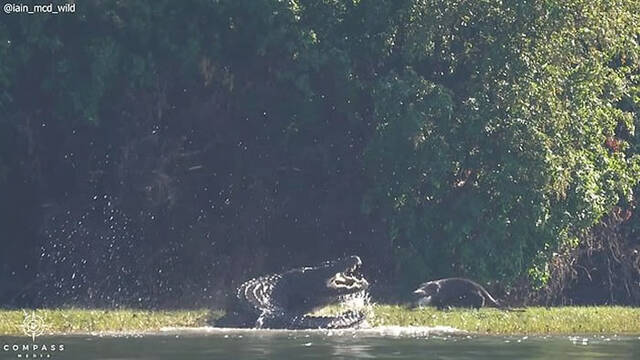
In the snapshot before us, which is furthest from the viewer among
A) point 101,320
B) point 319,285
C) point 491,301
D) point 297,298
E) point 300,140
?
point 300,140

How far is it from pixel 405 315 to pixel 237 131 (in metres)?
6.98

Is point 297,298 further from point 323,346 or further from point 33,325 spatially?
point 323,346

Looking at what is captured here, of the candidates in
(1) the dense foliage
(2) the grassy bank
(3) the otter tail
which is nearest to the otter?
(3) the otter tail

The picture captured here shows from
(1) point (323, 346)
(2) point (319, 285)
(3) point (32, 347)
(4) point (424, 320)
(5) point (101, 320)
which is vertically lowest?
(1) point (323, 346)

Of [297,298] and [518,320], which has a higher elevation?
[297,298]

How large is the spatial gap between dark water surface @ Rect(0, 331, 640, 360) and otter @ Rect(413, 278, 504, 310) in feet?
16.2

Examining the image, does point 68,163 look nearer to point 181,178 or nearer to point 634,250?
point 181,178

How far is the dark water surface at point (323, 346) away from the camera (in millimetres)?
25156

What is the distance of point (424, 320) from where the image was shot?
32625 mm

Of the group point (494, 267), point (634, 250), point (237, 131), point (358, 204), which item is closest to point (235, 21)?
point (237, 131)

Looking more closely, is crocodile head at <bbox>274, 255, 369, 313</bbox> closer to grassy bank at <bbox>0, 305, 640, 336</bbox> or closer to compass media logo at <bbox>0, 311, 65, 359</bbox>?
grassy bank at <bbox>0, 305, 640, 336</bbox>

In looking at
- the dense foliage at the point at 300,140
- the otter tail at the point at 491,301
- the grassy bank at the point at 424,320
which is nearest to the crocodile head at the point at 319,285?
the grassy bank at the point at 424,320

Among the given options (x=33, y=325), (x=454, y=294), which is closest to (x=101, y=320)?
(x=33, y=325)

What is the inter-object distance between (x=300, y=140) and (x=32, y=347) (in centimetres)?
1323
